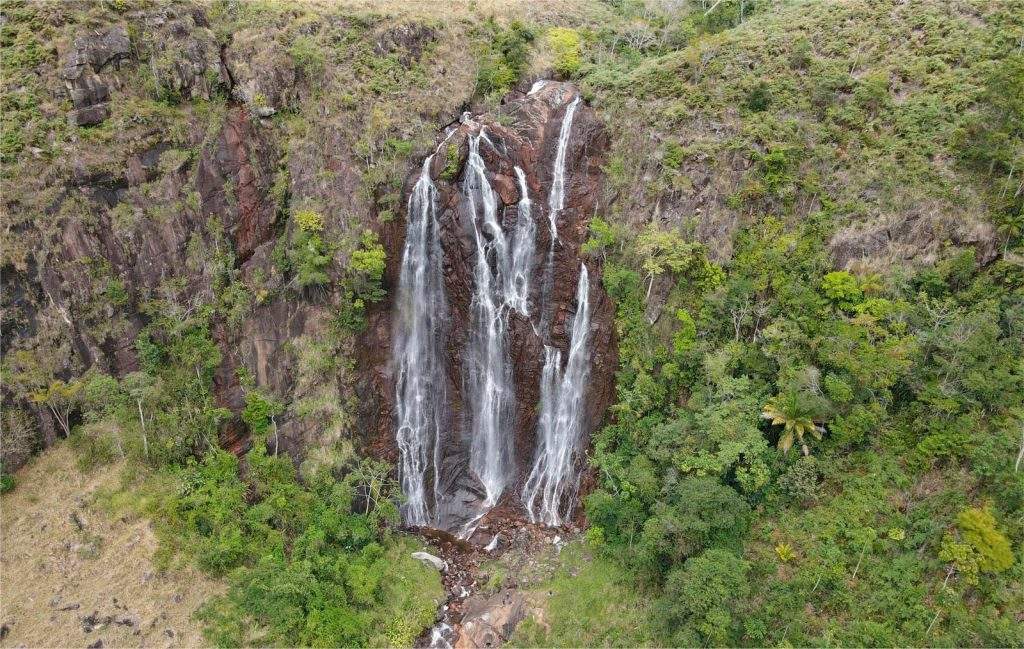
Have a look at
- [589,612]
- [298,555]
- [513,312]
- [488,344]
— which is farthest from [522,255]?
[298,555]

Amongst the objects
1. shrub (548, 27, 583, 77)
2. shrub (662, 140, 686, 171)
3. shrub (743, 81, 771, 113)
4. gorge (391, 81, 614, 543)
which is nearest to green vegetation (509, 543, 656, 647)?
gorge (391, 81, 614, 543)

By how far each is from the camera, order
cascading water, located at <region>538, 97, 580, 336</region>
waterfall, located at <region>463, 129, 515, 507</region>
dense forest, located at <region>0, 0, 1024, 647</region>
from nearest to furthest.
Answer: dense forest, located at <region>0, 0, 1024, 647</region> < waterfall, located at <region>463, 129, 515, 507</region> < cascading water, located at <region>538, 97, 580, 336</region>

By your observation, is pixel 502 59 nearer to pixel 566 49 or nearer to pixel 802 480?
pixel 566 49

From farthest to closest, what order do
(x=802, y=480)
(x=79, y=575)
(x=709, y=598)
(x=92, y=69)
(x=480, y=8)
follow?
(x=480, y=8)
(x=92, y=69)
(x=79, y=575)
(x=802, y=480)
(x=709, y=598)

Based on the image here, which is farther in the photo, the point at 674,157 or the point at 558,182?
the point at 558,182

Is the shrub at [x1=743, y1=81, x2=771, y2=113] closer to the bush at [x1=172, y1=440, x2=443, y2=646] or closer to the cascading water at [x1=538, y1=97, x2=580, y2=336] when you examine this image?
the cascading water at [x1=538, y1=97, x2=580, y2=336]

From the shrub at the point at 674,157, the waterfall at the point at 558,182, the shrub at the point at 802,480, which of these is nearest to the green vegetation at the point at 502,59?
the waterfall at the point at 558,182

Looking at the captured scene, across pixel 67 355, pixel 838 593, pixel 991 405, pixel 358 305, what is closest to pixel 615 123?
pixel 358 305
